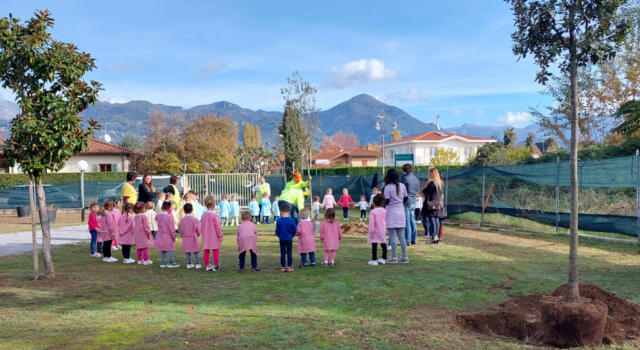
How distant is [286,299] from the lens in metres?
6.41

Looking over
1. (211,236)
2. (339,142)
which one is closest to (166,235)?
(211,236)

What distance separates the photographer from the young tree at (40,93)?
7457 mm

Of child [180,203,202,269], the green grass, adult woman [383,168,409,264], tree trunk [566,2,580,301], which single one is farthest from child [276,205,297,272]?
the green grass

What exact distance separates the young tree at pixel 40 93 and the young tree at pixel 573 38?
673 cm

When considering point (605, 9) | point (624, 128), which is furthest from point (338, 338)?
point (624, 128)

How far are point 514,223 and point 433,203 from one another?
16.2 feet

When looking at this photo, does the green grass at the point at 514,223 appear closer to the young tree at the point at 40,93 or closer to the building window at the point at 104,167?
the young tree at the point at 40,93

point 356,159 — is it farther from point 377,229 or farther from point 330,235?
point 330,235

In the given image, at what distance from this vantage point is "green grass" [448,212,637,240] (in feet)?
42.3

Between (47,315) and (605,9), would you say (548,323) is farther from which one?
(47,315)

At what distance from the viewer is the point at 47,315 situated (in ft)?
19.2

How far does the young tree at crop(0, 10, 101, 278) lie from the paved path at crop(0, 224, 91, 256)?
16.8ft

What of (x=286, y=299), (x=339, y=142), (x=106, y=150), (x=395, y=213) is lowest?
(x=286, y=299)

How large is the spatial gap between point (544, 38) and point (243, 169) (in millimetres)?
43574
